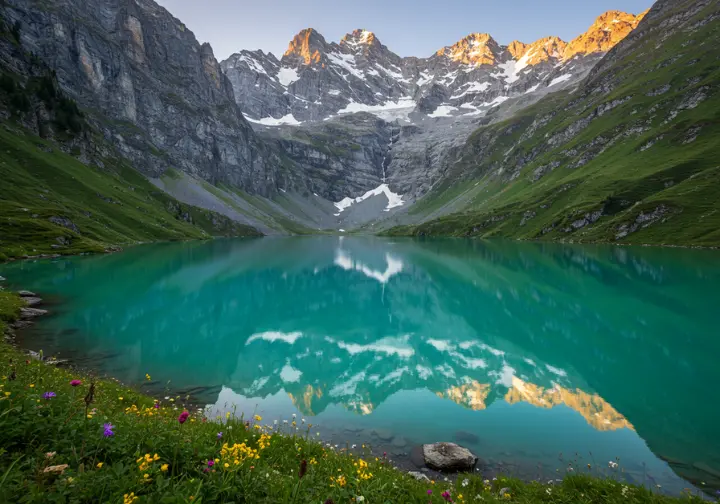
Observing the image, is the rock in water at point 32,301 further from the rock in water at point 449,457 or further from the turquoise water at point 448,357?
the rock in water at point 449,457

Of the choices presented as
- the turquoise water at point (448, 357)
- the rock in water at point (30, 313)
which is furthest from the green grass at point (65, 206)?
the rock in water at point (30, 313)

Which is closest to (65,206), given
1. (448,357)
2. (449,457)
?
(448,357)

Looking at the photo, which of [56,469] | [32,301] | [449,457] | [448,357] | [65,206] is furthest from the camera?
[65,206]

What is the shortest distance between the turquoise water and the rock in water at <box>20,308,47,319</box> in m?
1.84

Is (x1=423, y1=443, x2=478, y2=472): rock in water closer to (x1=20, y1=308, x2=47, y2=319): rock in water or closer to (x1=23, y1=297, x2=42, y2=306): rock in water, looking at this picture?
(x1=20, y1=308, x2=47, y2=319): rock in water

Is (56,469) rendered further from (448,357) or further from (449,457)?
(448,357)

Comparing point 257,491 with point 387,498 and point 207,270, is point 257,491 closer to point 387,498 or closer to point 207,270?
point 387,498

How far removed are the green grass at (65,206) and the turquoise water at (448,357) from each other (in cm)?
2603

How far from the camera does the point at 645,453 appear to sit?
49.3ft

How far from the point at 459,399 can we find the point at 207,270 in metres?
60.5

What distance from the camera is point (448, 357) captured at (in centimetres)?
2873

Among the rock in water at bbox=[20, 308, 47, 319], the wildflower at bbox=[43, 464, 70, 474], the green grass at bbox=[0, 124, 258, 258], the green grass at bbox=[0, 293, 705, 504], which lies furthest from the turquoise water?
the green grass at bbox=[0, 124, 258, 258]

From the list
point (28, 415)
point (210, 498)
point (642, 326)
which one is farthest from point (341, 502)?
point (642, 326)

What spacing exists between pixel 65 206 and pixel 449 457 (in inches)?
5390
